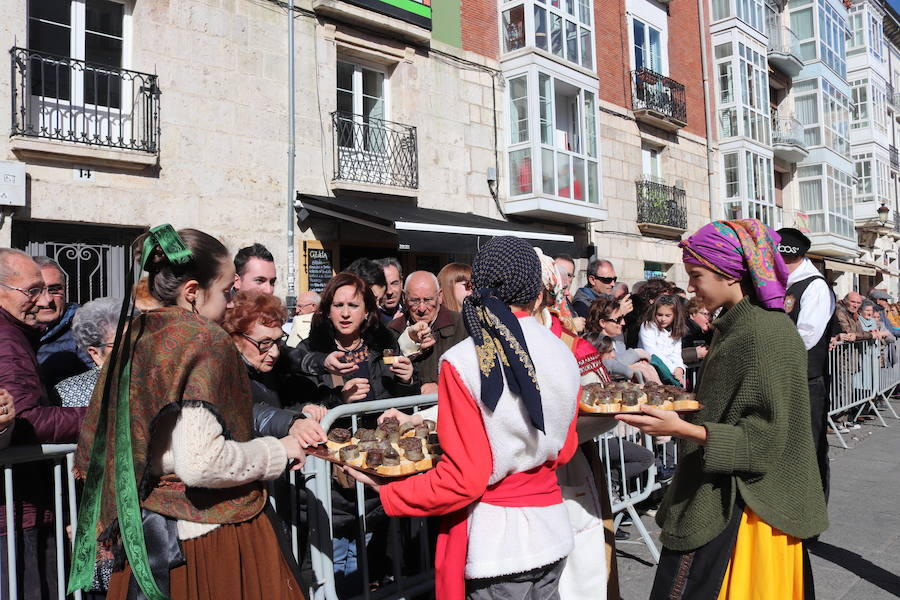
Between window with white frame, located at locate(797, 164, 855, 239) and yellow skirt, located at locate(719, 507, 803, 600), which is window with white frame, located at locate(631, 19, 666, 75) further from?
yellow skirt, located at locate(719, 507, 803, 600)

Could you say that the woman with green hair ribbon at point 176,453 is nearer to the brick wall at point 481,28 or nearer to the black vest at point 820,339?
the black vest at point 820,339

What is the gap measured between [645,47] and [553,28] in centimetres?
463

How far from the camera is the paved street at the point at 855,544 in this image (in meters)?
4.29

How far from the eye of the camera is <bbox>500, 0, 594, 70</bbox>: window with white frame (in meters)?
15.0

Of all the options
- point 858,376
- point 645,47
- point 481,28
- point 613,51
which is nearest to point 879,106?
point 645,47

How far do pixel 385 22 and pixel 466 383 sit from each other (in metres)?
11.4

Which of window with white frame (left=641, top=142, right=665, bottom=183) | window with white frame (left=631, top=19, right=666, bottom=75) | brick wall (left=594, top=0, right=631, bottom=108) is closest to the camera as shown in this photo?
brick wall (left=594, top=0, right=631, bottom=108)

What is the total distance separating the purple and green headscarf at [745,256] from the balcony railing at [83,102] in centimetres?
849

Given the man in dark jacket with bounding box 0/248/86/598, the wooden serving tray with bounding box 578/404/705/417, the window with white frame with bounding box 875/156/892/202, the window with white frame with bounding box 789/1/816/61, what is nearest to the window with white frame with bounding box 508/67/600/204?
the wooden serving tray with bounding box 578/404/705/417

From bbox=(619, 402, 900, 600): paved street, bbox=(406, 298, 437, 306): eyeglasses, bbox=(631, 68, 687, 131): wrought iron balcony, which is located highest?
bbox=(631, 68, 687, 131): wrought iron balcony

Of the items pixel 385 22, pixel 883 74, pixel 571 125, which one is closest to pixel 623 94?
pixel 571 125

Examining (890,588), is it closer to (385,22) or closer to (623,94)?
(385,22)

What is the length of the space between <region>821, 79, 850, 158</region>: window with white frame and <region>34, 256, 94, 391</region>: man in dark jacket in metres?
28.6

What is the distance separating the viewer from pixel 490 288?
7.81ft
